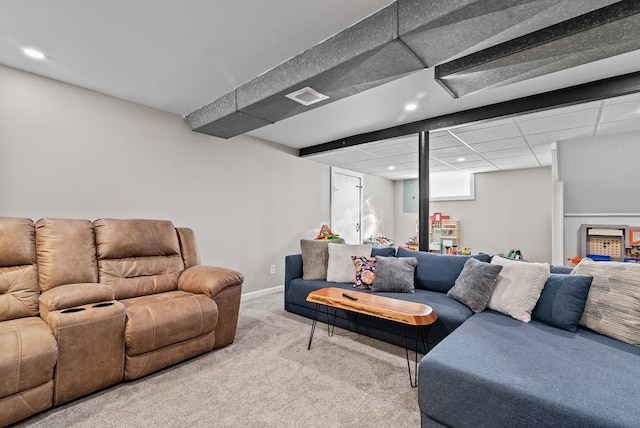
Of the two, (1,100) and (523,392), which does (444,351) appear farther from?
(1,100)

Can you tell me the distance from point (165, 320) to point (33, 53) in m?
2.32

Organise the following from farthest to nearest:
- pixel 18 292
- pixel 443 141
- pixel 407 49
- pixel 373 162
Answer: pixel 373 162
pixel 443 141
pixel 18 292
pixel 407 49

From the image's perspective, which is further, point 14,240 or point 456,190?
point 456,190

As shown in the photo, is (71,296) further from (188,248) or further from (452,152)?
(452,152)

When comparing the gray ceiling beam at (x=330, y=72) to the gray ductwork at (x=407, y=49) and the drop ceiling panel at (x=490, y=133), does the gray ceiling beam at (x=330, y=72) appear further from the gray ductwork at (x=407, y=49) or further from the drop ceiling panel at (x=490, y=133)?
the drop ceiling panel at (x=490, y=133)

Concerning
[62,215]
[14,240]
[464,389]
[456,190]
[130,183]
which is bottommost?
[464,389]

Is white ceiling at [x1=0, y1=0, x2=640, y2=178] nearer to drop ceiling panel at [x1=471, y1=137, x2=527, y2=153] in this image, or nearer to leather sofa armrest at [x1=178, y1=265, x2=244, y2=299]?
drop ceiling panel at [x1=471, y1=137, x2=527, y2=153]

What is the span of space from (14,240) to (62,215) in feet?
2.11

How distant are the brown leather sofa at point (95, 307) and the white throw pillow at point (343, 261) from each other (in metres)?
1.18

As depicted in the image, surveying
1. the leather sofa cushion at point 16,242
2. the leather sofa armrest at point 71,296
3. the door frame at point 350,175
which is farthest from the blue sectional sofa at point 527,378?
the door frame at point 350,175

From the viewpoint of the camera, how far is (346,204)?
20.9 ft

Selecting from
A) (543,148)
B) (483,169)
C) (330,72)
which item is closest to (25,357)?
(330,72)

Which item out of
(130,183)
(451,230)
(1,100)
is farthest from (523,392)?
(451,230)

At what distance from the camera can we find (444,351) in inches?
62.9
